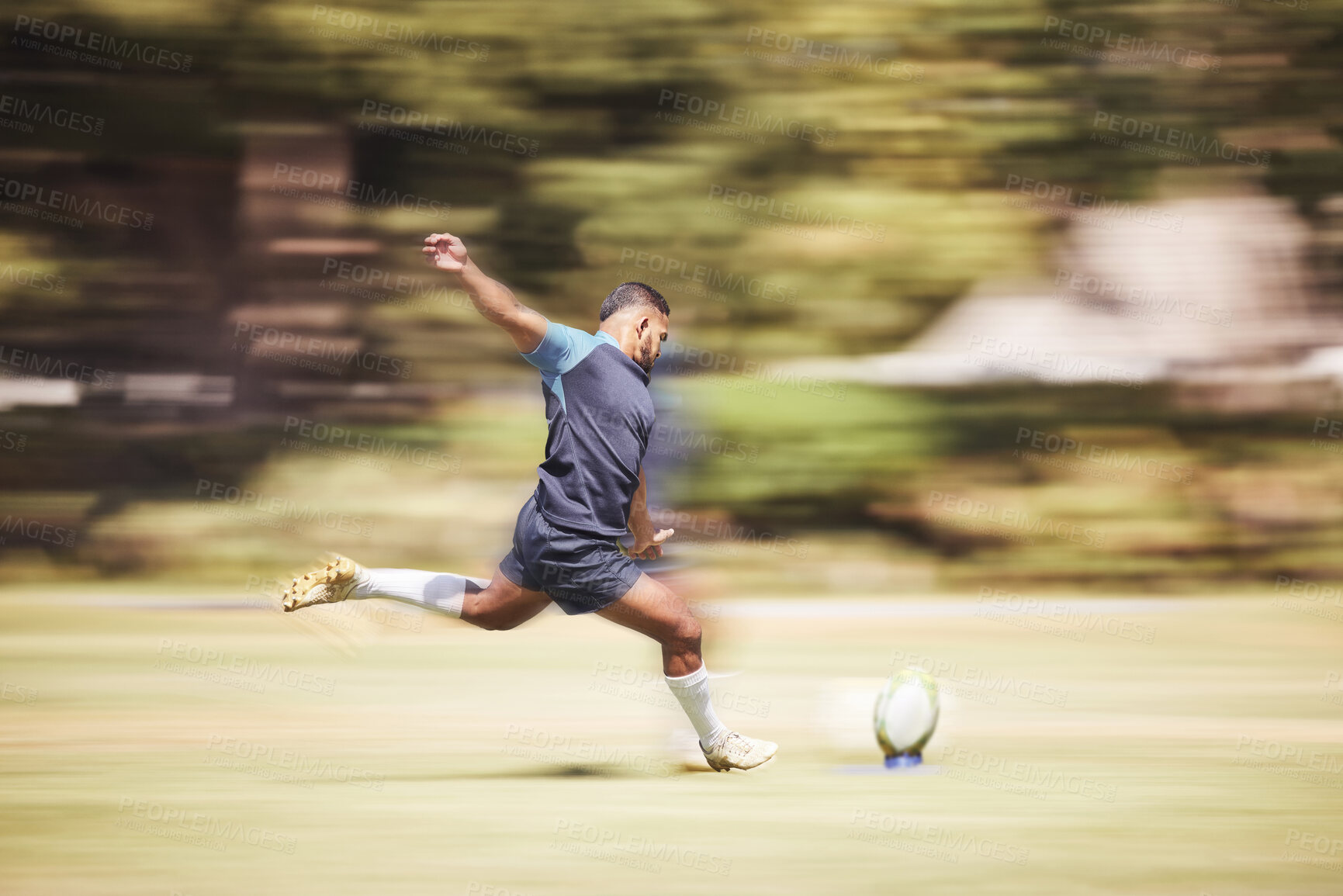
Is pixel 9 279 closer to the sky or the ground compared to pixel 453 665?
closer to the sky

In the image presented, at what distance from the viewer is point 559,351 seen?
5324 mm

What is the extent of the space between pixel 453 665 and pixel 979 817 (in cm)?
422

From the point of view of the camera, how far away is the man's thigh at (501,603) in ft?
18.6

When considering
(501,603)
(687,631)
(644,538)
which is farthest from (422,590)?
(687,631)

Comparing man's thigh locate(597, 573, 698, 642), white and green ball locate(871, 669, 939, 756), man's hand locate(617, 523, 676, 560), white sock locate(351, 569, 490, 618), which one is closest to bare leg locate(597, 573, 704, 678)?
man's thigh locate(597, 573, 698, 642)

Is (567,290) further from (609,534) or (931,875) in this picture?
(931,875)

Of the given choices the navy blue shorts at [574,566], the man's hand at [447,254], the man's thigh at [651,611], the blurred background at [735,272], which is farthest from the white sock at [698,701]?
the blurred background at [735,272]

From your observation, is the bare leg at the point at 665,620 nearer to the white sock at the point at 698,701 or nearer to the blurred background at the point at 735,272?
the white sock at the point at 698,701

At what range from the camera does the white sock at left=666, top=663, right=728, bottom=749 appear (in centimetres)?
564

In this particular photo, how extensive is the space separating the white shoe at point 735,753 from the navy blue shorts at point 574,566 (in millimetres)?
777

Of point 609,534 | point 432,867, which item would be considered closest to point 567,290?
point 609,534

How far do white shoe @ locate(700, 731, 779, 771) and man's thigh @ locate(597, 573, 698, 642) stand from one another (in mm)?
491

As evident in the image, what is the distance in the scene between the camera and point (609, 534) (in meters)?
5.47

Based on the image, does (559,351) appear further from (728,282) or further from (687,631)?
(728,282)
